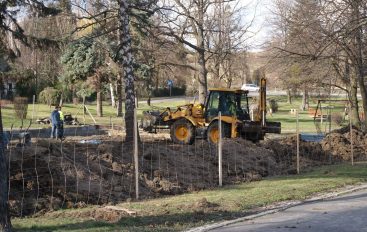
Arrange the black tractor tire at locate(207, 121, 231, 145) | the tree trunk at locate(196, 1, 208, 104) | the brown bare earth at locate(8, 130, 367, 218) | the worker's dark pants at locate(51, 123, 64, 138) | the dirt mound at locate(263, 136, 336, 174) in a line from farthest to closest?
the tree trunk at locate(196, 1, 208, 104) → the worker's dark pants at locate(51, 123, 64, 138) → the black tractor tire at locate(207, 121, 231, 145) → the dirt mound at locate(263, 136, 336, 174) → the brown bare earth at locate(8, 130, 367, 218)

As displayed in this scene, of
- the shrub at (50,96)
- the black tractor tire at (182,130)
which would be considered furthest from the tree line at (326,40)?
the shrub at (50,96)

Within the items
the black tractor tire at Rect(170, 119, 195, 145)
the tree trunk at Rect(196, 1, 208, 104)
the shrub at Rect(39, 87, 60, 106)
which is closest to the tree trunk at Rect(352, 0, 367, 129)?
the black tractor tire at Rect(170, 119, 195, 145)

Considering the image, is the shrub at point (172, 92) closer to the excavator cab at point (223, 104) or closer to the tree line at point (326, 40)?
the tree line at point (326, 40)

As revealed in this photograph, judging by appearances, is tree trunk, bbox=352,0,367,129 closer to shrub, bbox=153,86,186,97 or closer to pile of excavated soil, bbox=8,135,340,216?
pile of excavated soil, bbox=8,135,340,216

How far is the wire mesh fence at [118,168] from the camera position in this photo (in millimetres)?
13023

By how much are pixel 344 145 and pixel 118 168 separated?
13021 mm

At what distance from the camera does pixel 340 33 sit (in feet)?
74.7

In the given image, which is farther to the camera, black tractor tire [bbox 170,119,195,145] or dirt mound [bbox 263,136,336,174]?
black tractor tire [bbox 170,119,195,145]

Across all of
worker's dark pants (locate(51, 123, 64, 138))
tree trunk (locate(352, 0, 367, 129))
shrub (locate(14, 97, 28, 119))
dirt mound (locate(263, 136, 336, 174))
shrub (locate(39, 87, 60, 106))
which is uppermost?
tree trunk (locate(352, 0, 367, 129))

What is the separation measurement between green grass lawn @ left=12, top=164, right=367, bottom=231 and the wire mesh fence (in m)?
0.93

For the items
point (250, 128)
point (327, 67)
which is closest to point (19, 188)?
point (250, 128)

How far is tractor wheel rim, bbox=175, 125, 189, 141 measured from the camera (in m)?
26.2

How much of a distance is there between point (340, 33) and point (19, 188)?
48.5ft

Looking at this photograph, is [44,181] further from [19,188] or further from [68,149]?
[68,149]
